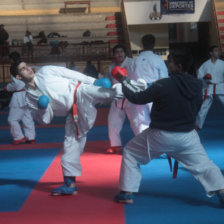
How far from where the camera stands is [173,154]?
313 centimetres

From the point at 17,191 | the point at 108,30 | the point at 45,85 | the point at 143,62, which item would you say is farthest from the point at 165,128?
the point at 108,30

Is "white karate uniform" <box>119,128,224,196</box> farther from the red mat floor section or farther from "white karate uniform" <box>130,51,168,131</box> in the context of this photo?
"white karate uniform" <box>130,51,168,131</box>

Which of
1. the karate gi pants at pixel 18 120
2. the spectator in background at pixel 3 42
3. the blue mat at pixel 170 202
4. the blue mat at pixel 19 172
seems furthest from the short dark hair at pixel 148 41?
the spectator in background at pixel 3 42

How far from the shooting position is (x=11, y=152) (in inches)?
222

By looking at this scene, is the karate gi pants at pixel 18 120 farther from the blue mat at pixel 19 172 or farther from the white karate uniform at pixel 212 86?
the white karate uniform at pixel 212 86

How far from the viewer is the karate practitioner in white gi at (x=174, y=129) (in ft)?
9.76

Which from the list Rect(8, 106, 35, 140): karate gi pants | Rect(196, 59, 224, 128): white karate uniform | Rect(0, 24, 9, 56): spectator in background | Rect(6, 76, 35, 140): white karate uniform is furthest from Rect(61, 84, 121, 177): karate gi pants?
Rect(0, 24, 9, 56): spectator in background

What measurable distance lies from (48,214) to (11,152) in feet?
9.10

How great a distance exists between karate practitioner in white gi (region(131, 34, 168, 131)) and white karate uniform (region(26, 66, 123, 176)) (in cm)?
141

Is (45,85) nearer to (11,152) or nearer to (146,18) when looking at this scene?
(11,152)

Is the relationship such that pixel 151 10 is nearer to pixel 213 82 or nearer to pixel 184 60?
pixel 213 82

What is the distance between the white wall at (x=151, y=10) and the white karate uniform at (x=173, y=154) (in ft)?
48.8

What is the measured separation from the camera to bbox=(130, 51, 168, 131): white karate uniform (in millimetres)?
4809

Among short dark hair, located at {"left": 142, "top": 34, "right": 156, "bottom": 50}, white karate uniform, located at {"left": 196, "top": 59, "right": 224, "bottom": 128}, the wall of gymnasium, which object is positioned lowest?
white karate uniform, located at {"left": 196, "top": 59, "right": 224, "bottom": 128}
